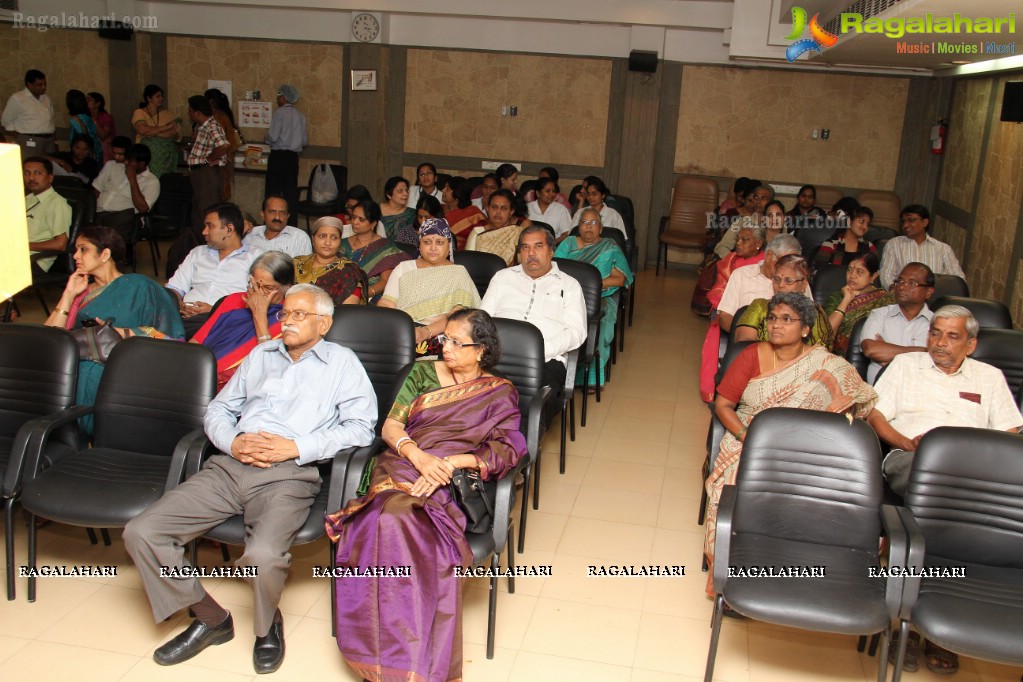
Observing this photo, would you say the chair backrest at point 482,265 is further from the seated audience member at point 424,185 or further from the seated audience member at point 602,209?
the seated audience member at point 424,185

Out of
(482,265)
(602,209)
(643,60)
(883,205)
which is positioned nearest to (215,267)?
(482,265)

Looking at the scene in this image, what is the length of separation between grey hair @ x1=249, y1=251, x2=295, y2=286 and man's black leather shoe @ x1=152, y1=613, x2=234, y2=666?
150cm

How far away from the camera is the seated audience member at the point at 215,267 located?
16.0 feet

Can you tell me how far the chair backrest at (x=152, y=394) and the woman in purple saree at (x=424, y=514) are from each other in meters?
0.73

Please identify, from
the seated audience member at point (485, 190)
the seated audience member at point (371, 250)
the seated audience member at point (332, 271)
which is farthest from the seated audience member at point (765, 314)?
the seated audience member at point (485, 190)

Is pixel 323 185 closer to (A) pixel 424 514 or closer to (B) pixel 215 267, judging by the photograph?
(B) pixel 215 267

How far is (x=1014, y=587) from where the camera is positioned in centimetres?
282

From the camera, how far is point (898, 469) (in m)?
3.46

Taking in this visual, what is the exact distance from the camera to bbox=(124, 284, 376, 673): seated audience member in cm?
291

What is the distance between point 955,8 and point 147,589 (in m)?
4.30

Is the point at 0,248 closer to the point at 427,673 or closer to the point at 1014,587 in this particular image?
the point at 427,673

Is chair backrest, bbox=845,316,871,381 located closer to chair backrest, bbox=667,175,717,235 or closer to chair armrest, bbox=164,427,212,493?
chair armrest, bbox=164,427,212,493

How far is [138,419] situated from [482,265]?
8.22 feet

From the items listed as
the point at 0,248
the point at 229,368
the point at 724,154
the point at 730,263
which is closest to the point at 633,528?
the point at 229,368
